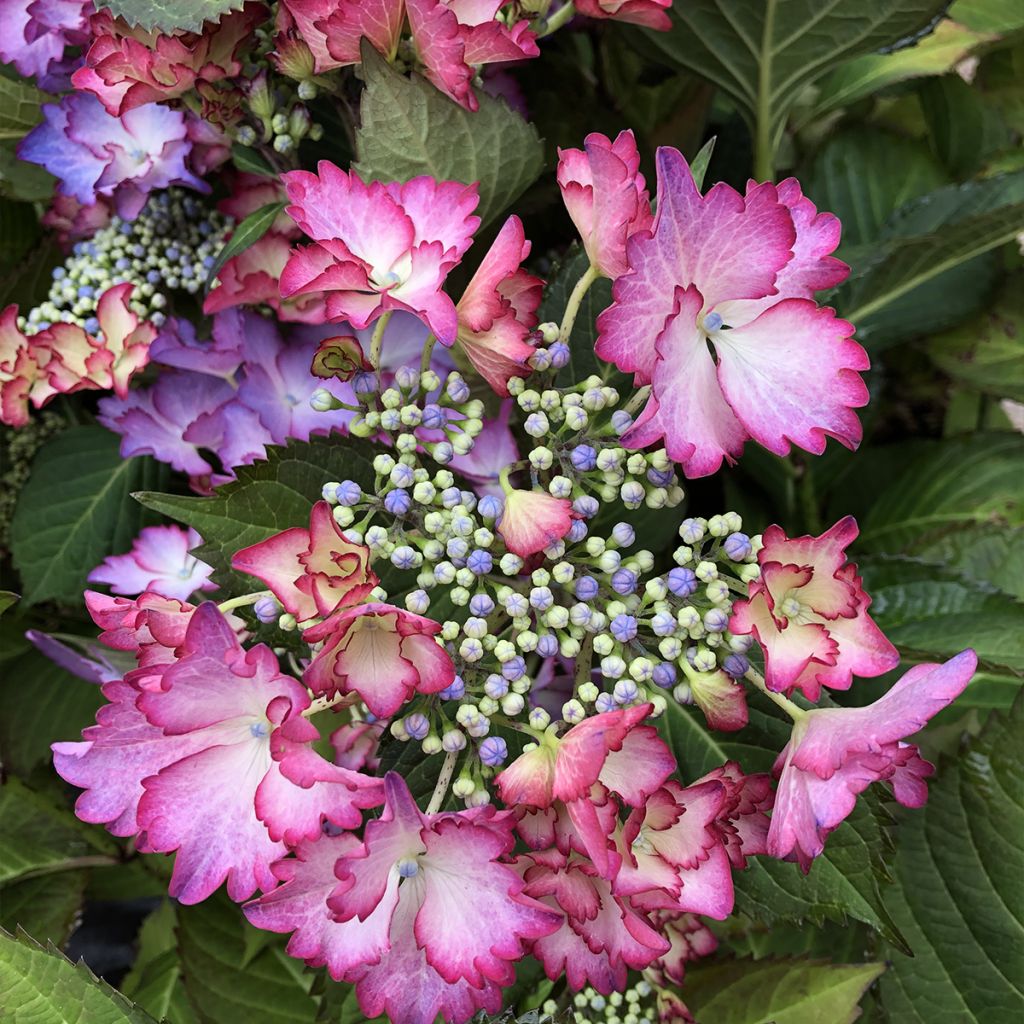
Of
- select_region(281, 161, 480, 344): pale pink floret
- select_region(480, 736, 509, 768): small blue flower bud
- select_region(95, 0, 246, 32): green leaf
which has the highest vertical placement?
select_region(95, 0, 246, 32): green leaf

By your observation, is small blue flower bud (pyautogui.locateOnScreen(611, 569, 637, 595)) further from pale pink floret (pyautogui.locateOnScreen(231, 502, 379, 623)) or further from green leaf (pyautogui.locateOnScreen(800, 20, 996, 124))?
green leaf (pyautogui.locateOnScreen(800, 20, 996, 124))

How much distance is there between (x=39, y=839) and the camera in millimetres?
916

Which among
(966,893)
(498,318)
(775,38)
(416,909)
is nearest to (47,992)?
(416,909)

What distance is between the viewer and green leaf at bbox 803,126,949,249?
1.02 metres

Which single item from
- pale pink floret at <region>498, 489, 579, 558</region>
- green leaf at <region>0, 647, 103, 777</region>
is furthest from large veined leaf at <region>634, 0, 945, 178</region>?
green leaf at <region>0, 647, 103, 777</region>

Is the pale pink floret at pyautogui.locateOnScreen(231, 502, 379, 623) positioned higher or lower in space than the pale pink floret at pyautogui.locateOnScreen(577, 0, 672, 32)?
lower

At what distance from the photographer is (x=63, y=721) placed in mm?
887

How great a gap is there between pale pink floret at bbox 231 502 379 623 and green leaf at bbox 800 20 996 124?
72 cm

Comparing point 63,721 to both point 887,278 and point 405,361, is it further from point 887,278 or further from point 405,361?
point 887,278

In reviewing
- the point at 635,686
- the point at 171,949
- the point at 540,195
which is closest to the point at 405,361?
the point at 540,195

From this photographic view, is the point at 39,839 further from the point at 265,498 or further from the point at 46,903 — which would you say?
the point at 265,498

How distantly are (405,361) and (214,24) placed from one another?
0.75 feet

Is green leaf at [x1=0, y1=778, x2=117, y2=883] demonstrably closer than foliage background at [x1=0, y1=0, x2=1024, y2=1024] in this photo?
No

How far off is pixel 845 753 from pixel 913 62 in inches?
28.4
